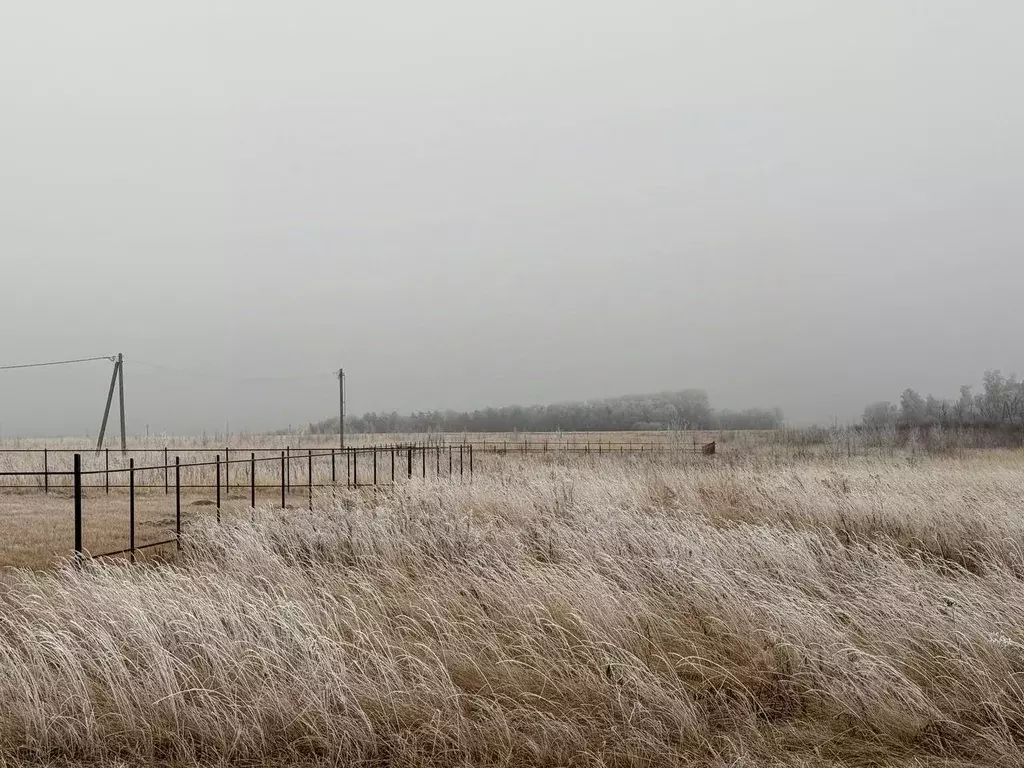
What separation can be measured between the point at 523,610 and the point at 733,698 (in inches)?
80.0

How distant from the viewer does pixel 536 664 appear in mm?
5836

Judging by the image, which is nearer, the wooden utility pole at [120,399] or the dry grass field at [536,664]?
the dry grass field at [536,664]

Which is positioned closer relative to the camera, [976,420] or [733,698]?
Answer: [733,698]

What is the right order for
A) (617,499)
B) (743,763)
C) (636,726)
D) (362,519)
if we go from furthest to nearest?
1. (617,499)
2. (362,519)
3. (636,726)
4. (743,763)

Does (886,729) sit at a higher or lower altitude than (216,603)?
lower

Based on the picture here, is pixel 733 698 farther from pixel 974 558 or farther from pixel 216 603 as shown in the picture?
pixel 974 558

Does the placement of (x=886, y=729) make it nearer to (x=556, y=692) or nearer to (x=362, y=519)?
(x=556, y=692)

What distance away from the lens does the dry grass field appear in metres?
4.91

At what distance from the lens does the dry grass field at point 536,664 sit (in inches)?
193

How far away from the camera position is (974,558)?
33.6 feet

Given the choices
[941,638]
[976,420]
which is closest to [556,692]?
[941,638]

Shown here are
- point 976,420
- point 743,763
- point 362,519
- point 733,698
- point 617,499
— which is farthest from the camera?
point 976,420

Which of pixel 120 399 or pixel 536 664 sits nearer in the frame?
pixel 536 664

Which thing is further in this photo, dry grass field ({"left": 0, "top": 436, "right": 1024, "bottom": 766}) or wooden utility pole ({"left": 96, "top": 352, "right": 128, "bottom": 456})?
wooden utility pole ({"left": 96, "top": 352, "right": 128, "bottom": 456})
